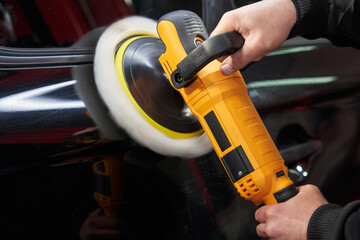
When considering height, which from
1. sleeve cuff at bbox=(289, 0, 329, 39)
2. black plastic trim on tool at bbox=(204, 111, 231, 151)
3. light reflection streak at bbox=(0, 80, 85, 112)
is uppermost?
light reflection streak at bbox=(0, 80, 85, 112)

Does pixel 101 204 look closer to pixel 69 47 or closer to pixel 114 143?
pixel 114 143

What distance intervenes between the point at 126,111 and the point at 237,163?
241 millimetres

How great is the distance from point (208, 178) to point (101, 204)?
26 cm

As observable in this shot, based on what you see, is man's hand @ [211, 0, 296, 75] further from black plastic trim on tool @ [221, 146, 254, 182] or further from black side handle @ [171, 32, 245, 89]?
black plastic trim on tool @ [221, 146, 254, 182]

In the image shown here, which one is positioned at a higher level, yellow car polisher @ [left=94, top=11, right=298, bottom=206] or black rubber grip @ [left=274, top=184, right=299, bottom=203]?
yellow car polisher @ [left=94, top=11, right=298, bottom=206]

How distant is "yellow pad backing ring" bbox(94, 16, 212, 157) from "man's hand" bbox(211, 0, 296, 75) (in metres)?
0.18

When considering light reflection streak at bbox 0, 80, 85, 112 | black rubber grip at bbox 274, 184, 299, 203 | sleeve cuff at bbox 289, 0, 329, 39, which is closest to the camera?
light reflection streak at bbox 0, 80, 85, 112

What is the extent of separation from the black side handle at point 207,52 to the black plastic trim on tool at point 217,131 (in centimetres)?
8

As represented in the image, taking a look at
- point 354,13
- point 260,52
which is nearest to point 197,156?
point 260,52

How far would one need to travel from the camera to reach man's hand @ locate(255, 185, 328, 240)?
65cm

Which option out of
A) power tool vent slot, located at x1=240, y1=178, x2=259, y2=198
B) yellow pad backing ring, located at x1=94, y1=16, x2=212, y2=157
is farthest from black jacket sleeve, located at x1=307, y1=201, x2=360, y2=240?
yellow pad backing ring, located at x1=94, y1=16, x2=212, y2=157

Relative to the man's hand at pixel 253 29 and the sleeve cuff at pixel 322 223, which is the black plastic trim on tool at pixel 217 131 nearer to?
the man's hand at pixel 253 29

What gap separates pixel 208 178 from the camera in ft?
2.57

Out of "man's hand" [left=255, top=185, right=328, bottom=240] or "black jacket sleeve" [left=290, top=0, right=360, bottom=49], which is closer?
"man's hand" [left=255, top=185, right=328, bottom=240]
